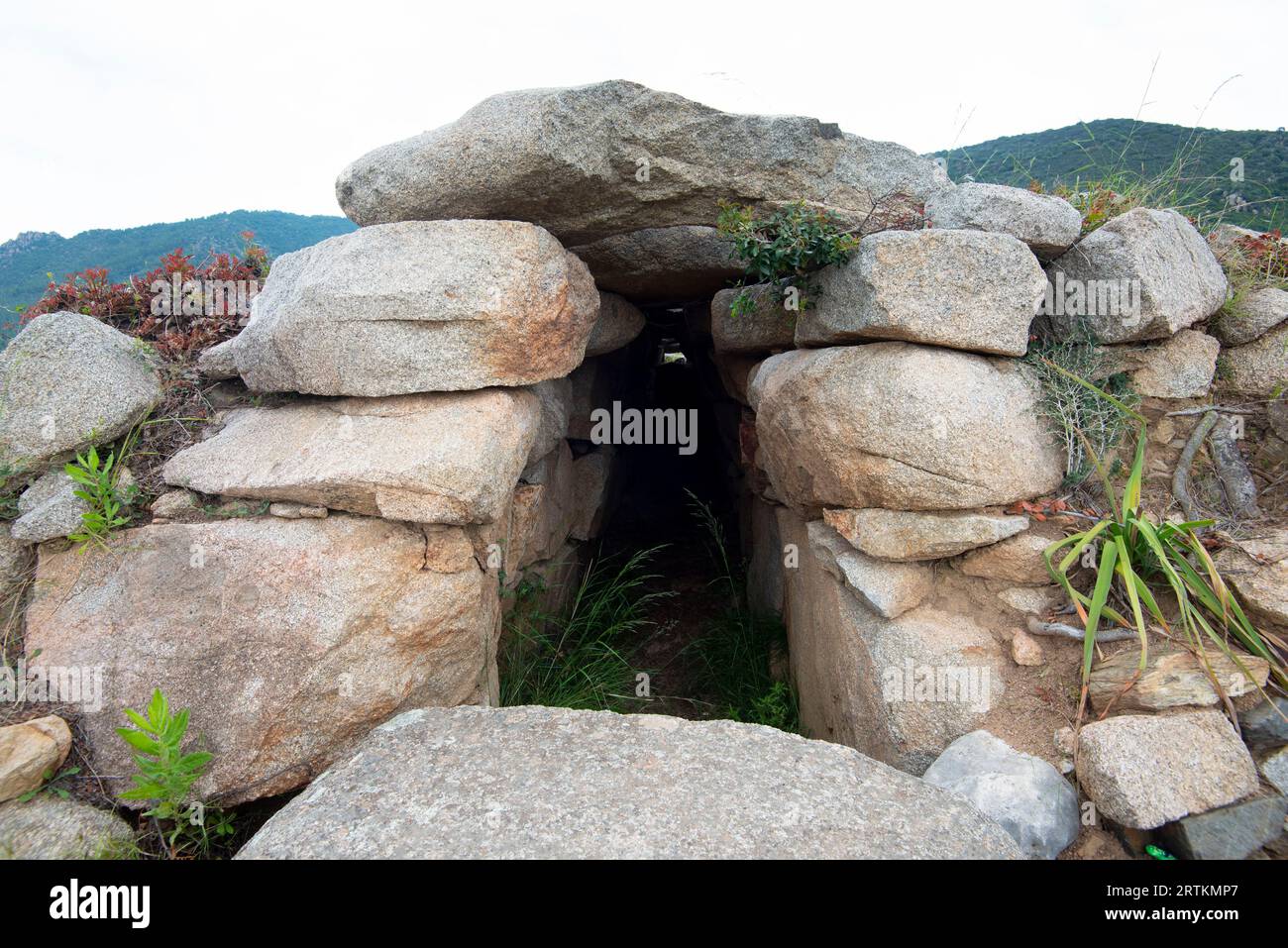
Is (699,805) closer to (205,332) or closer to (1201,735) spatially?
(1201,735)

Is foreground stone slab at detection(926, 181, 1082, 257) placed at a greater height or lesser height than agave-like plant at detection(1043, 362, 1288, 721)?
greater

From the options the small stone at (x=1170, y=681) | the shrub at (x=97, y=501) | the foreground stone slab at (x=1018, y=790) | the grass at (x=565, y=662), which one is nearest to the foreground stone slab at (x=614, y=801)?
the foreground stone slab at (x=1018, y=790)

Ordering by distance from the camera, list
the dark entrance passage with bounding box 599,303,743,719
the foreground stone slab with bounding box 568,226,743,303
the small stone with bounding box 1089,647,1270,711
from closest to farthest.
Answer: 1. the small stone with bounding box 1089,647,1270,711
2. the foreground stone slab with bounding box 568,226,743,303
3. the dark entrance passage with bounding box 599,303,743,719

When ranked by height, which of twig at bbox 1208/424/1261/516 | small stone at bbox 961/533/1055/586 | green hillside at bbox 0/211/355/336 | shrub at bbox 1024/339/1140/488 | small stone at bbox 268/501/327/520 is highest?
green hillside at bbox 0/211/355/336

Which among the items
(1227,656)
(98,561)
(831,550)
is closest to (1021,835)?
(1227,656)

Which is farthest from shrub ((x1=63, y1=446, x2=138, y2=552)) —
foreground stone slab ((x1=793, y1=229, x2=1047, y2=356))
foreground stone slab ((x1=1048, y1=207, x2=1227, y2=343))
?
foreground stone slab ((x1=1048, y1=207, x2=1227, y2=343))

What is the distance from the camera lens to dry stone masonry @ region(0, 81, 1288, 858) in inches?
86.0

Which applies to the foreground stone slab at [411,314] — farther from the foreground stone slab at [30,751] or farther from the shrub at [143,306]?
the foreground stone slab at [30,751]

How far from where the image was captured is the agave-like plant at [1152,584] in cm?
252

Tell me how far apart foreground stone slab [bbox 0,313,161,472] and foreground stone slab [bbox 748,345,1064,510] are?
10.2 ft

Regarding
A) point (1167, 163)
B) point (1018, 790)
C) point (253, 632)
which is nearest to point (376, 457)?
point (253, 632)

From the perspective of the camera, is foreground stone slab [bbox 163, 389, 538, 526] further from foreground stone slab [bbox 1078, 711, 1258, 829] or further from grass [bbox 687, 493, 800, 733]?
foreground stone slab [bbox 1078, 711, 1258, 829]

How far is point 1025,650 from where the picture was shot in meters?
2.84

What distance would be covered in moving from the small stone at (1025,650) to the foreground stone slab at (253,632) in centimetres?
236
